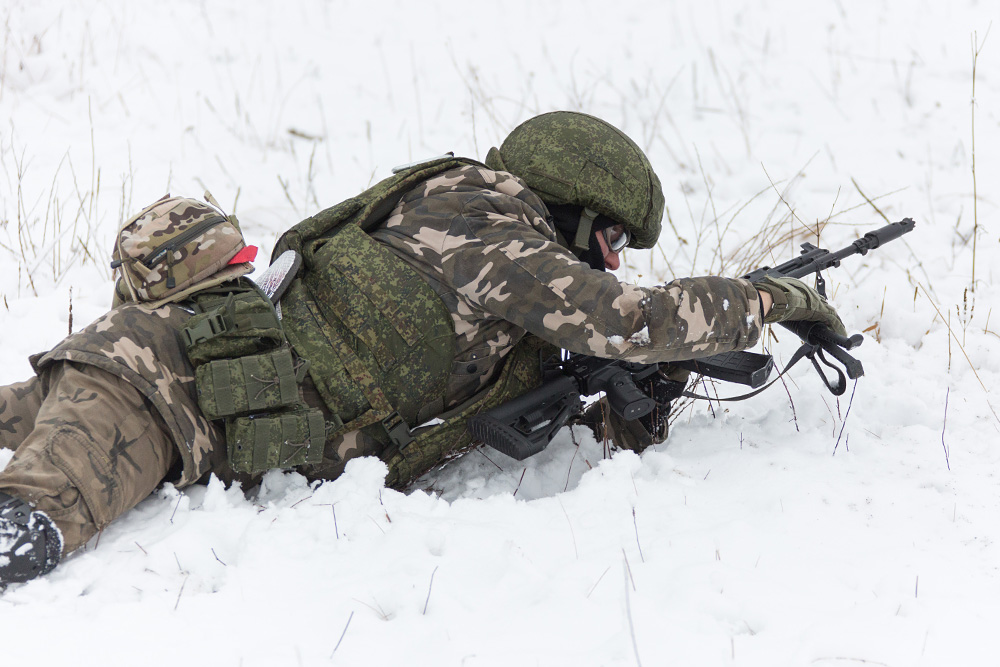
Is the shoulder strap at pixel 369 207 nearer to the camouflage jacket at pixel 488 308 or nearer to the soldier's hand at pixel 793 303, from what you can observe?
the camouflage jacket at pixel 488 308

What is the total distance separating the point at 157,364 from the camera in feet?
7.50

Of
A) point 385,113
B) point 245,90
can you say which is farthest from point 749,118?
point 245,90

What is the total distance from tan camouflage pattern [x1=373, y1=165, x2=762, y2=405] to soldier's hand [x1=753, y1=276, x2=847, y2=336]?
0.12 m

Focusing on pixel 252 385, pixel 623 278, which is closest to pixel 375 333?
pixel 252 385

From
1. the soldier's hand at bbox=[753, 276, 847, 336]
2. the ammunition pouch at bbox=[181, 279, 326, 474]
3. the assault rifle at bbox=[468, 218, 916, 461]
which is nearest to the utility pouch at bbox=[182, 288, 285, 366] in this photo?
the ammunition pouch at bbox=[181, 279, 326, 474]

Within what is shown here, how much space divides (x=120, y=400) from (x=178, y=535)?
43 centimetres

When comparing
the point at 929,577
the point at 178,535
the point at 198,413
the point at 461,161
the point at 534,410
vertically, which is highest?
the point at 461,161

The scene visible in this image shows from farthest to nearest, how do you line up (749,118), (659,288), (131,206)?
(749,118) < (131,206) < (659,288)

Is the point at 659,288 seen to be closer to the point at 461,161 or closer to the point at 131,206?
the point at 461,161

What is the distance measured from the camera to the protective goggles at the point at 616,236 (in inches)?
118

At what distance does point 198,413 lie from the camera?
7.66 feet

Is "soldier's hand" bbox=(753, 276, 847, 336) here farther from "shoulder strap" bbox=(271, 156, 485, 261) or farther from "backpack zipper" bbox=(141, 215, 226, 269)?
"backpack zipper" bbox=(141, 215, 226, 269)

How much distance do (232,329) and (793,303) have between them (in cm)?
185

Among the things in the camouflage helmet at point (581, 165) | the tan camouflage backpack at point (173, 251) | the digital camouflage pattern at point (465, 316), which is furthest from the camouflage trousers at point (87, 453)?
the camouflage helmet at point (581, 165)
